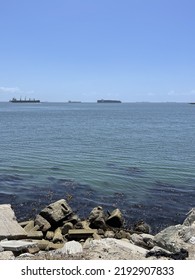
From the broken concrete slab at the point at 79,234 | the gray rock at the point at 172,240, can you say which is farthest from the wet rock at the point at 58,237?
the gray rock at the point at 172,240

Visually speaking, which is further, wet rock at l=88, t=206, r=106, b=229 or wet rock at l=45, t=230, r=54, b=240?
wet rock at l=88, t=206, r=106, b=229

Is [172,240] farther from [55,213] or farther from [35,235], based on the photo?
[55,213]

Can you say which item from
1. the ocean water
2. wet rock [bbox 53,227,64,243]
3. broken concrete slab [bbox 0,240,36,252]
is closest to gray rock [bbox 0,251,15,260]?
broken concrete slab [bbox 0,240,36,252]

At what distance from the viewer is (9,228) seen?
15.6 meters

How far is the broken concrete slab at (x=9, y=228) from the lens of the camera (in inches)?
592

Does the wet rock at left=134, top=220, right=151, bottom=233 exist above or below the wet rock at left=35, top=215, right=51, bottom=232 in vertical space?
below

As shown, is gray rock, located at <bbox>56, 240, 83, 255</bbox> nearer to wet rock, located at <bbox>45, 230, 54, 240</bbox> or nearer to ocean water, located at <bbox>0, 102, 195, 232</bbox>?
wet rock, located at <bbox>45, 230, 54, 240</bbox>


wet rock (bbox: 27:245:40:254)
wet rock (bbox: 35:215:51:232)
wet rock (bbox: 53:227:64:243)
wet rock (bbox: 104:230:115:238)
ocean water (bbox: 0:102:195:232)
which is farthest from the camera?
ocean water (bbox: 0:102:195:232)

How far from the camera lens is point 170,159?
128 ft

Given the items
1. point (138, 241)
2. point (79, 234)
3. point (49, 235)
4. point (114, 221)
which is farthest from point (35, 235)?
point (138, 241)

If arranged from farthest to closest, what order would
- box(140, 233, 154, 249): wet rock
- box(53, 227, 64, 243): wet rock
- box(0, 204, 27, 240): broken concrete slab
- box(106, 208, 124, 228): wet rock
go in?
1. box(106, 208, 124, 228): wet rock
2. box(53, 227, 64, 243): wet rock
3. box(0, 204, 27, 240): broken concrete slab
4. box(140, 233, 154, 249): wet rock

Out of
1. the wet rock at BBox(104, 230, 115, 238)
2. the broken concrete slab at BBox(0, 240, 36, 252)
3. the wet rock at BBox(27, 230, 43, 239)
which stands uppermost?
the broken concrete slab at BBox(0, 240, 36, 252)

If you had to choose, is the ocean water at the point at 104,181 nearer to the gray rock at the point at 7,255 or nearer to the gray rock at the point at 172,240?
the gray rock at the point at 172,240

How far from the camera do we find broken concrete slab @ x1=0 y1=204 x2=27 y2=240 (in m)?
15.0
